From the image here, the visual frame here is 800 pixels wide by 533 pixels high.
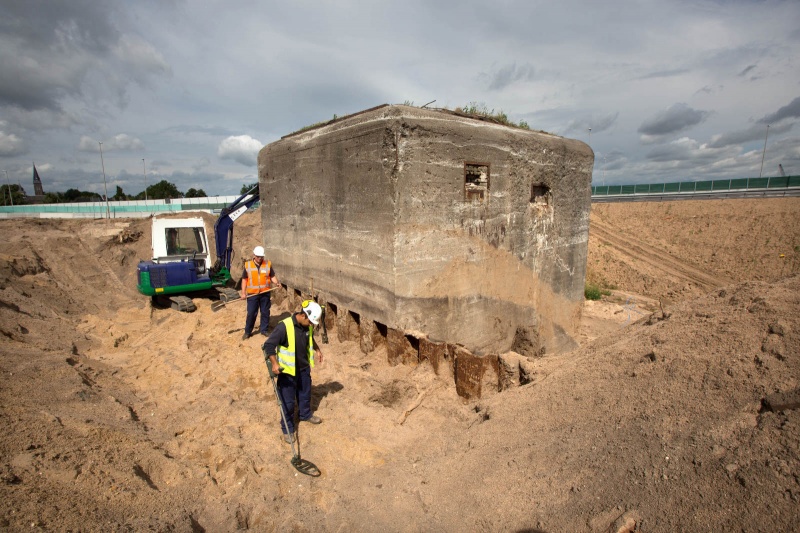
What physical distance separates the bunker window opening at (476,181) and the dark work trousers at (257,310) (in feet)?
13.7

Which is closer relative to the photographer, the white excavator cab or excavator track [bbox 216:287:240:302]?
excavator track [bbox 216:287:240:302]

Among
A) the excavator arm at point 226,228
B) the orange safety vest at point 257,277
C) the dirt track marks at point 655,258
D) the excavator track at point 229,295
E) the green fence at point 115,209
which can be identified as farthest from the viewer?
the green fence at point 115,209

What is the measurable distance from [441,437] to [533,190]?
16.5 feet

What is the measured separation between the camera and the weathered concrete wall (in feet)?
19.1

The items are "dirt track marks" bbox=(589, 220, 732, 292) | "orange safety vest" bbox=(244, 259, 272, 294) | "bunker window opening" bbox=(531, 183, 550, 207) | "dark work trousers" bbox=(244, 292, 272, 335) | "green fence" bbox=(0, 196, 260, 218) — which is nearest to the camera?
"orange safety vest" bbox=(244, 259, 272, 294)

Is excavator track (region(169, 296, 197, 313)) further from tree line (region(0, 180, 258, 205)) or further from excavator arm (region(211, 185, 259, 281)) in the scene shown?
tree line (region(0, 180, 258, 205))

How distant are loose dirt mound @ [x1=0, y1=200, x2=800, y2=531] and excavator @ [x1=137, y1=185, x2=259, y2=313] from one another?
290 centimetres

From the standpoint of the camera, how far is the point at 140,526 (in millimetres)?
3006

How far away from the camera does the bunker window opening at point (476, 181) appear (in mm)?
6414

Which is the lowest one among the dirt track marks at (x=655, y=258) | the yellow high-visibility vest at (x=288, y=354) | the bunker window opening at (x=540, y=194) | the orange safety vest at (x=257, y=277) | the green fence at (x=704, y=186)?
the dirt track marks at (x=655, y=258)

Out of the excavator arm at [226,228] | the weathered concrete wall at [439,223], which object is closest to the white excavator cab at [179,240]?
the excavator arm at [226,228]

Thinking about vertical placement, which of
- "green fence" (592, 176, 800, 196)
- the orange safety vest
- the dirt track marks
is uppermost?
"green fence" (592, 176, 800, 196)

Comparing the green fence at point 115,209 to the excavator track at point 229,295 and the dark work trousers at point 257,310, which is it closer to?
the excavator track at point 229,295

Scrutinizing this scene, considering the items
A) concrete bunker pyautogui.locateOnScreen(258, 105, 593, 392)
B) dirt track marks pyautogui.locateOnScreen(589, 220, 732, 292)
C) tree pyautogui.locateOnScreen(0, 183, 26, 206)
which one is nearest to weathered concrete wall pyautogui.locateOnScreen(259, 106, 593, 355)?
concrete bunker pyautogui.locateOnScreen(258, 105, 593, 392)
